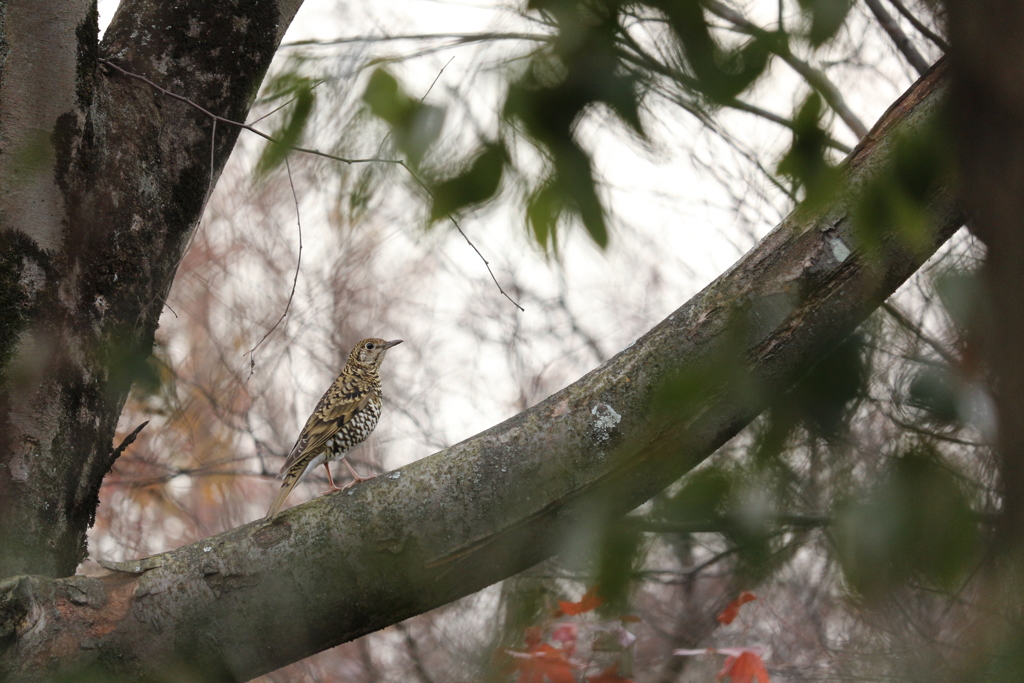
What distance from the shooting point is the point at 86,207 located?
2096mm

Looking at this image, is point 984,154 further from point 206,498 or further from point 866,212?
point 206,498

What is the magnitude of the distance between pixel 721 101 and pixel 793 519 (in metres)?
0.47

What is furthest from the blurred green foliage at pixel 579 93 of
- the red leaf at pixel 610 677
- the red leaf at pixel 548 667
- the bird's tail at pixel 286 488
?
the bird's tail at pixel 286 488

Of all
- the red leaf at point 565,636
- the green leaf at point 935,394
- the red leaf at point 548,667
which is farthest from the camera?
the red leaf at point 565,636

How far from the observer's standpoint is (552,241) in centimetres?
66

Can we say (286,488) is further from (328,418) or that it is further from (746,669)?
(746,669)

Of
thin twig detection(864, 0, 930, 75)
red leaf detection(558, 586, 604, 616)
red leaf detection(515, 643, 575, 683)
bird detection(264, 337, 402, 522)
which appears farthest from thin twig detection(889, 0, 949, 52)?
bird detection(264, 337, 402, 522)

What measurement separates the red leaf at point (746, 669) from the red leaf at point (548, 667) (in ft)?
1.18

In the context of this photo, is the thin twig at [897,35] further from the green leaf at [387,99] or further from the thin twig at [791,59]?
the green leaf at [387,99]

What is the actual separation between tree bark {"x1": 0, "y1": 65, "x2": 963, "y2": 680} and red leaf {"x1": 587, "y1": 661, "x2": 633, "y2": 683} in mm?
325

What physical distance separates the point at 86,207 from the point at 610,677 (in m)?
1.72

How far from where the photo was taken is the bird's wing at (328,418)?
9.46ft

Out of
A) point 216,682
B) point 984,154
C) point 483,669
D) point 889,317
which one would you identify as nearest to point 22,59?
point 216,682

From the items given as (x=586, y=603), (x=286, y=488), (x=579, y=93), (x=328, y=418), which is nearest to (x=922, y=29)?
(x=579, y=93)
